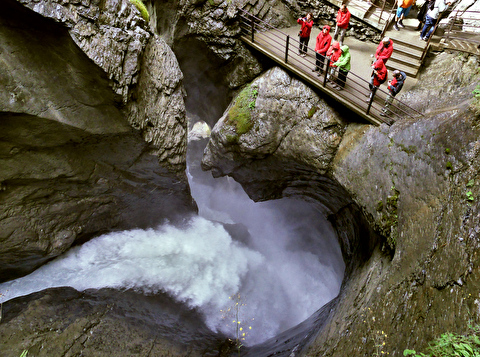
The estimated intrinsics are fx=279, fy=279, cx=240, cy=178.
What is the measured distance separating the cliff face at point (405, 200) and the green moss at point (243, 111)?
236 mm

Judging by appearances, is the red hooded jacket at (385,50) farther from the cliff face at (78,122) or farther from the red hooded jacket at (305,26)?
the cliff face at (78,122)

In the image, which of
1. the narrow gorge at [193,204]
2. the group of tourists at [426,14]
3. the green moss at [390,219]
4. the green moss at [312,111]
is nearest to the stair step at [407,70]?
the narrow gorge at [193,204]

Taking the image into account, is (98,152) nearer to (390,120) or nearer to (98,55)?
(98,55)

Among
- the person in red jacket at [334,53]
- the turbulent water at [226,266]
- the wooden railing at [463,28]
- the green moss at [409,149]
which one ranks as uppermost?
the wooden railing at [463,28]

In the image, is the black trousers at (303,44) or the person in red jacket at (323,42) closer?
the person in red jacket at (323,42)

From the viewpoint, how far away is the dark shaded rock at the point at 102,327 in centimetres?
687

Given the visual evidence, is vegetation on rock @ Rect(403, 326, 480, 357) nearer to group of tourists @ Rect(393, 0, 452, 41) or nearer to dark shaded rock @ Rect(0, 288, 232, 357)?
dark shaded rock @ Rect(0, 288, 232, 357)

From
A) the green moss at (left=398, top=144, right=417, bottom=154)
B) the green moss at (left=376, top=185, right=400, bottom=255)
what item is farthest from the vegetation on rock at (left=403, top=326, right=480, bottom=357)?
the green moss at (left=398, top=144, right=417, bottom=154)

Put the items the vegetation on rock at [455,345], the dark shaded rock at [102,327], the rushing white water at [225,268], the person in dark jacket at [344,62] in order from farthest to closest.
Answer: the rushing white water at [225,268] < the person in dark jacket at [344,62] < the dark shaded rock at [102,327] < the vegetation on rock at [455,345]

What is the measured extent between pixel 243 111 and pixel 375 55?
4.64m

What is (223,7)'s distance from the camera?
10398 millimetres

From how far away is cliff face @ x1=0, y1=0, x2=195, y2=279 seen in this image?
6.21 meters

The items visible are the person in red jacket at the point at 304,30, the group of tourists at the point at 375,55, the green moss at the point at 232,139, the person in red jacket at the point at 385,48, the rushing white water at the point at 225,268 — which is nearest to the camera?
the person in red jacket at the point at 385,48

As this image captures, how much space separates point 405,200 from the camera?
6258 mm
